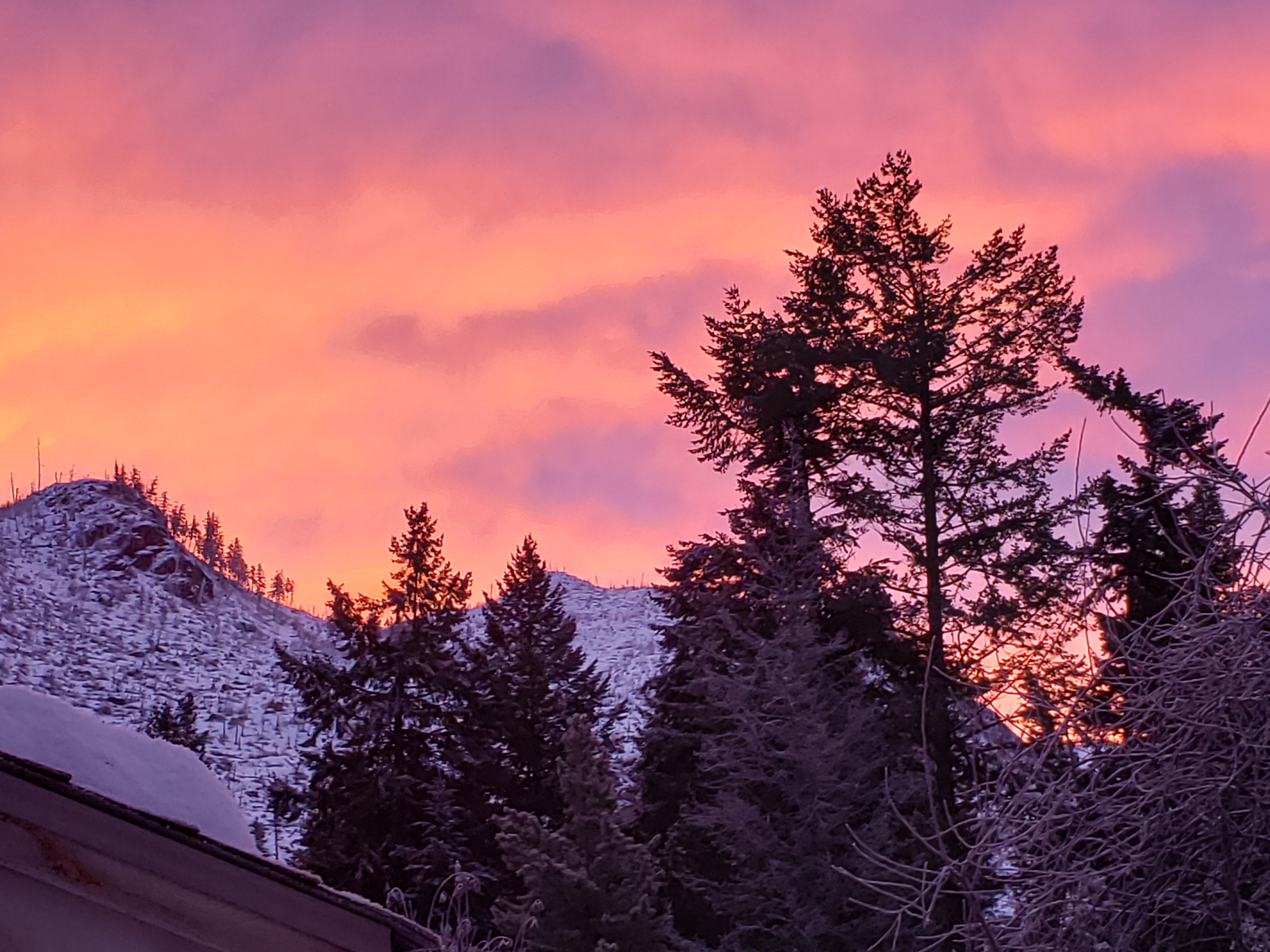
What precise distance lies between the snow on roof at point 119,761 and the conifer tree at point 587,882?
436 inches

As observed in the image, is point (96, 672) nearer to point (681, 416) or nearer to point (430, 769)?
point (430, 769)

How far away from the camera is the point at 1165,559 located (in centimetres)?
1723

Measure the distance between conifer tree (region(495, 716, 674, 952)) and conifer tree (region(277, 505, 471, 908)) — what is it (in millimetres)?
7844

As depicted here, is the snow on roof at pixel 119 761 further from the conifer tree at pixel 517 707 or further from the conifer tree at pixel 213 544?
the conifer tree at pixel 213 544

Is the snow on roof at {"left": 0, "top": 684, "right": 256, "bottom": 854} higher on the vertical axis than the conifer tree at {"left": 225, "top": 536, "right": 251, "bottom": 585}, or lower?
lower

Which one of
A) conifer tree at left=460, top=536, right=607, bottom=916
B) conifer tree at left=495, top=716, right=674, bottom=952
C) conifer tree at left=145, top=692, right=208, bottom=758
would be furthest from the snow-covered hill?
conifer tree at left=495, top=716, right=674, bottom=952

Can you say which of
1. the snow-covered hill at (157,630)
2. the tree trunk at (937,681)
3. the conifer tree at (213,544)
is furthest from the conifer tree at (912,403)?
the conifer tree at (213,544)

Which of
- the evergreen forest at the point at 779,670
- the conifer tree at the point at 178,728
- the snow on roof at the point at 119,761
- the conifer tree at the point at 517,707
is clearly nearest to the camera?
the snow on roof at the point at 119,761

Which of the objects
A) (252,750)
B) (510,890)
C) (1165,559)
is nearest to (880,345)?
(1165,559)

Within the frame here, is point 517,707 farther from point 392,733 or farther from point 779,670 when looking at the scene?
point 779,670

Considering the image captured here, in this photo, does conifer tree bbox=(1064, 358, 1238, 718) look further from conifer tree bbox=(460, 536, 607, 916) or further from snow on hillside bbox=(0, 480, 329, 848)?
snow on hillside bbox=(0, 480, 329, 848)

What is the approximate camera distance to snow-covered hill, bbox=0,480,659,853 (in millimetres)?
60094

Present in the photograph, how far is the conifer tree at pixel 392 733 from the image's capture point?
83.6ft

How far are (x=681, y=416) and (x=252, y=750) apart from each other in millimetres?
42635
